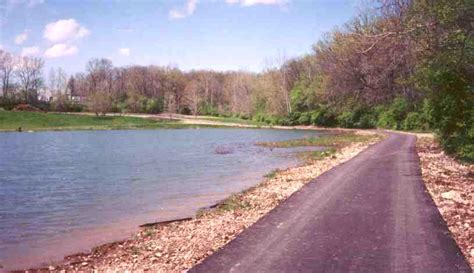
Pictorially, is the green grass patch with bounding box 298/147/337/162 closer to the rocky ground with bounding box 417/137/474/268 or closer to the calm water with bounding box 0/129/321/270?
the calm water with bounding box 0/129/321/270

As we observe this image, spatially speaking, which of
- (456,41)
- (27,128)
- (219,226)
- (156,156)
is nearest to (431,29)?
(456,41)

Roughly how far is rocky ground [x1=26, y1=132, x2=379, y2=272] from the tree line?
6584 mm

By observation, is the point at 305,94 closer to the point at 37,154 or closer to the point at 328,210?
the point at 37,154

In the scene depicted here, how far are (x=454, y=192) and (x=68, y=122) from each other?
104 meters

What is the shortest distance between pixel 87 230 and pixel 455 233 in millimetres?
10215

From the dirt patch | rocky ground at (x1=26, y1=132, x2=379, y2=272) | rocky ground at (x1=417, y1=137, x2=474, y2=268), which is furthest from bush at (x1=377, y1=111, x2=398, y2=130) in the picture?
the dirt patch

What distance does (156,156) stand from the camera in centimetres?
4056

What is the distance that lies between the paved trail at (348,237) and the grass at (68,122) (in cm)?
9352

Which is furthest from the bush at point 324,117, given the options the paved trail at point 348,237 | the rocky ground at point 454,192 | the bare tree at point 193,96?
the paved trail at point 348,237

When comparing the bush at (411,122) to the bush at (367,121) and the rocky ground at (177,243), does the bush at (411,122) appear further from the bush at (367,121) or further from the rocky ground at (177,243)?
the rocky ground at (177,243)

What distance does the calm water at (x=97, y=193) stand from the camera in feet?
45.6

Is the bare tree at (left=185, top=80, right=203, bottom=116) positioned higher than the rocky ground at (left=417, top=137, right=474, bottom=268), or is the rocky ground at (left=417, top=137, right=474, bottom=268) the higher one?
the bare tree at (left=185, top=80, right=203, bottom=116)

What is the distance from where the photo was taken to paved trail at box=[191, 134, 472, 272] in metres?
9.05

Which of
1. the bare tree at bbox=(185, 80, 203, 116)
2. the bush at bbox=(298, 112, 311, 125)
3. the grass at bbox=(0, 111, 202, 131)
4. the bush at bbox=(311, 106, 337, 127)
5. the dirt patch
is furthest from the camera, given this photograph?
the bare tree at bbox=(185, 80, 203, 116)
